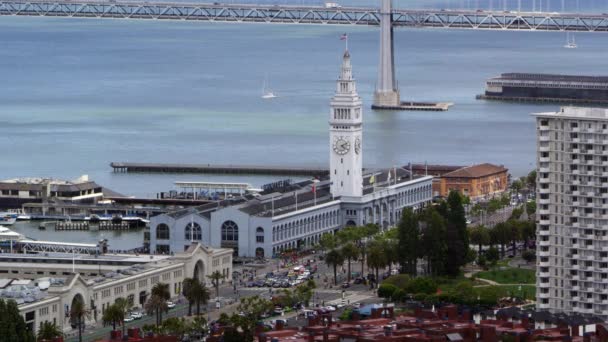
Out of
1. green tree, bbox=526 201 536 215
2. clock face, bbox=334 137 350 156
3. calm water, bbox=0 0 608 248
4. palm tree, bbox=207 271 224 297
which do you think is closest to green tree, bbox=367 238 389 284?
palm tree, bbox=207 271 224 297

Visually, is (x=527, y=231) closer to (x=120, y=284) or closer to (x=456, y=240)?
(x=456, y=240)

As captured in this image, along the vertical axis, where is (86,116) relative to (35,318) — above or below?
above

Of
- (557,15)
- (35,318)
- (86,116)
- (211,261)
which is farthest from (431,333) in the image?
(557,15)

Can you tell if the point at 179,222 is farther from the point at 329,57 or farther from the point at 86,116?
the point at 329,57

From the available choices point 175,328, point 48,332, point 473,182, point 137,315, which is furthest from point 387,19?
point 48,332

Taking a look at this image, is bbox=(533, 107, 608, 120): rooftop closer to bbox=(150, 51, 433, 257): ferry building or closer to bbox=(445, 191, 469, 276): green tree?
bbox=(445, 191, 469, 276): green tree

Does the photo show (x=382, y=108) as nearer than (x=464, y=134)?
No
